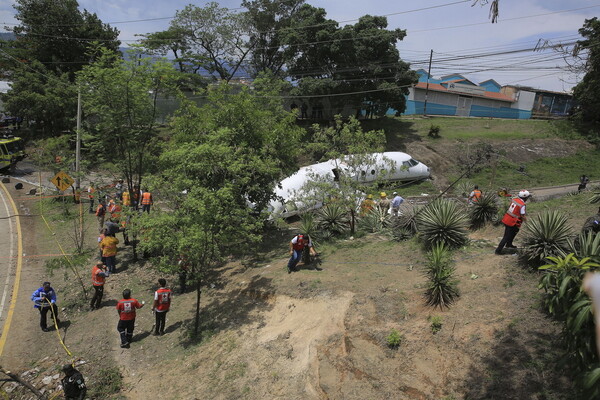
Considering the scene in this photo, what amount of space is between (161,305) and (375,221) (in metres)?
8.44

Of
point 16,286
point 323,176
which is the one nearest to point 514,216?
point 323,176

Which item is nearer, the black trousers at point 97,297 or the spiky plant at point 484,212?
the black trousers at point 97,297

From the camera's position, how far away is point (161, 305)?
9430 millimetres

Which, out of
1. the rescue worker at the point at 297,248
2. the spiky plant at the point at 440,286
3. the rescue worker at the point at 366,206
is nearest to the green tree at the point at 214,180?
the rescue worker at the point at 297,248

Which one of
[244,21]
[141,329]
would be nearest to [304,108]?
[244,21]

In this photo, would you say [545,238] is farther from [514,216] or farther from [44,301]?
[44,301]

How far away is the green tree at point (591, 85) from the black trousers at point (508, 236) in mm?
25648

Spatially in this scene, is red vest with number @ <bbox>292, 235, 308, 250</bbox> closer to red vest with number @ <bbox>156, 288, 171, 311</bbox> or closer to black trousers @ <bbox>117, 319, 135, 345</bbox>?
red vest with number @ <bbox>156, 288, 171, 311</bbox>

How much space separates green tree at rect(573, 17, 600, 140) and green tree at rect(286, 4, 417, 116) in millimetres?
12961

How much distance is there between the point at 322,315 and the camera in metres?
8.59

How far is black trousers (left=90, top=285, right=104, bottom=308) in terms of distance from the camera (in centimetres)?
1088

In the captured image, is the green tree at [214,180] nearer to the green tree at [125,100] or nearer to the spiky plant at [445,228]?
the green tree at [125,100]

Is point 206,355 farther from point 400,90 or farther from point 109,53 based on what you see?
point 400,90

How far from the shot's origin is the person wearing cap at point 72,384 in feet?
23.0
